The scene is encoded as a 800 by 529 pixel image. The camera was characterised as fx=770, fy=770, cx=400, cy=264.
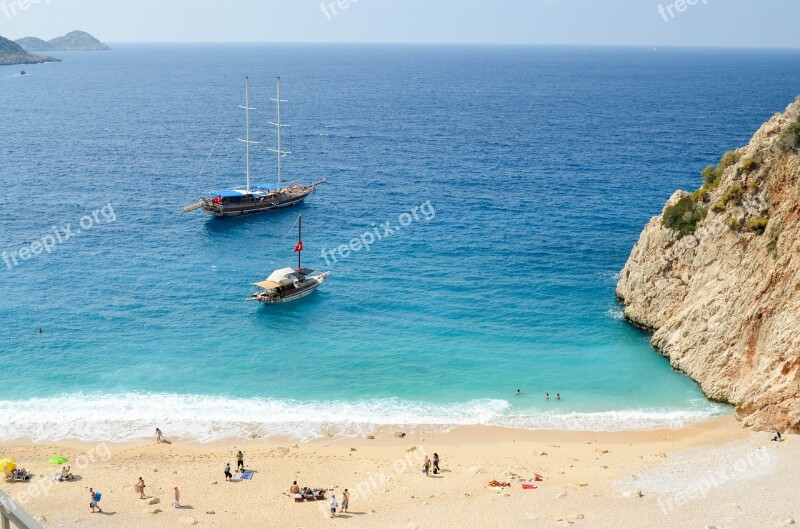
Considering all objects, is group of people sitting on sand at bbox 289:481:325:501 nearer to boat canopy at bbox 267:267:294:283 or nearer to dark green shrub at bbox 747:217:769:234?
boat canopy at bbox 267:267:294:283

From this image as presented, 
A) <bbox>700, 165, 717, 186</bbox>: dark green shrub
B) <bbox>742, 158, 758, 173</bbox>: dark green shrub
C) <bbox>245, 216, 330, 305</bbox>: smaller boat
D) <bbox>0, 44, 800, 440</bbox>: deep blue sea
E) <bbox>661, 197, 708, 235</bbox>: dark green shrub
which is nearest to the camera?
<bbox>0, 44, 800, 440</bbox>: deep blue sea

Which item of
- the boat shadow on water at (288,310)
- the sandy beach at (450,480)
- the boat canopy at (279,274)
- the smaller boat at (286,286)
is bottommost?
the sandy beach at (450,480)

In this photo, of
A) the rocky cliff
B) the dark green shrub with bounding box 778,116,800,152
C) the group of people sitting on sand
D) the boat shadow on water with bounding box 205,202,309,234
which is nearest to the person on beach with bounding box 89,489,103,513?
the group of people sitting on sand

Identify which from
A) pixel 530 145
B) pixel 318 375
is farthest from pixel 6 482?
pixel 530 145

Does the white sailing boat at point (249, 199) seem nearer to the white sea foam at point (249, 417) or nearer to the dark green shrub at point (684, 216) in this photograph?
the white sea foam at point (249, 417)

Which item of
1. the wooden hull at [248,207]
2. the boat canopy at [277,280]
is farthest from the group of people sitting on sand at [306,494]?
the wooden hull at [248,207]
